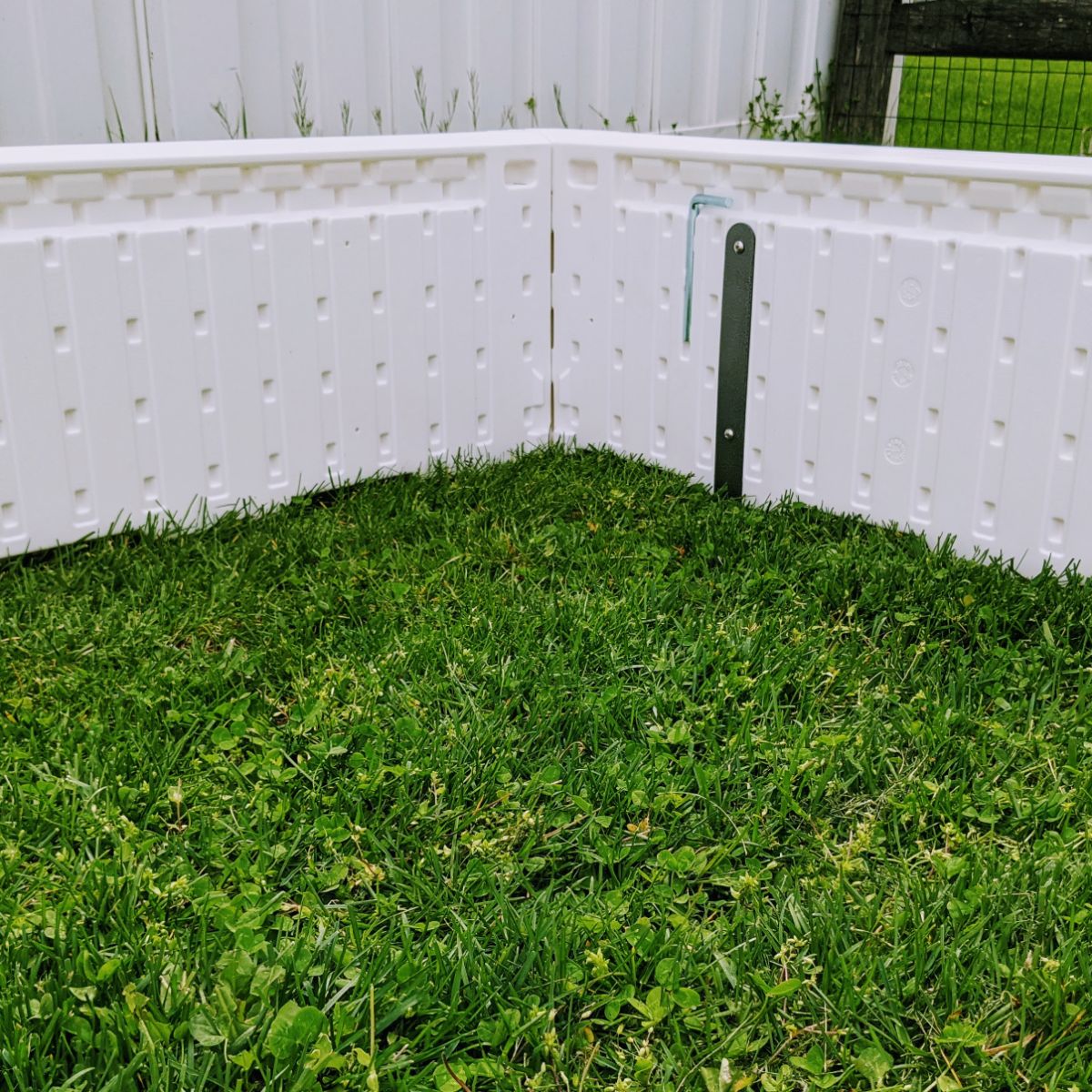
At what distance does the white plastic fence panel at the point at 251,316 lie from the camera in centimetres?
211

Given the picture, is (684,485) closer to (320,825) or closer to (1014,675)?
(1014,675)

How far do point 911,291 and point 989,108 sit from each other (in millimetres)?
3160

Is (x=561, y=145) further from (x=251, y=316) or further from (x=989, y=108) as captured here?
(x=989, y=108)

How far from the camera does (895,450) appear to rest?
2.27 metres

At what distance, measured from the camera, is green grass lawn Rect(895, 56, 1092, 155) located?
169 inches

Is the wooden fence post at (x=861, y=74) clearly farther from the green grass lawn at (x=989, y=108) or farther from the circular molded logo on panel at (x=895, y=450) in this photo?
the circular molded logo on panel at (x=895, y=450)

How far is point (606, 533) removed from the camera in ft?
7.82

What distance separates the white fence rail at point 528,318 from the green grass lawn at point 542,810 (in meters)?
0.16

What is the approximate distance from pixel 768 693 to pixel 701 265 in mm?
988

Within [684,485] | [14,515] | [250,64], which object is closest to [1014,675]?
[684,485]

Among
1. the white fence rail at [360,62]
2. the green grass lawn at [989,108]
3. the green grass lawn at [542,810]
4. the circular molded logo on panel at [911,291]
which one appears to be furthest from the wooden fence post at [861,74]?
the green grass lawn at [542,810]

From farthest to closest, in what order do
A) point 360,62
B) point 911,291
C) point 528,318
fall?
point 360,62 < point 528,318 < point 911,291

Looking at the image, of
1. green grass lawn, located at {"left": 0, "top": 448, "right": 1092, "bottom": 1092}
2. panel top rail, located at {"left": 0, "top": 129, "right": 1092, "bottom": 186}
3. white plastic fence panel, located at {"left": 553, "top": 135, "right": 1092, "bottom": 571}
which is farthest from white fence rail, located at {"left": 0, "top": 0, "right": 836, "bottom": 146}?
green grass lawn, located at {"left": 0, "top": 448, "right": 1092, "bottom": 1092}

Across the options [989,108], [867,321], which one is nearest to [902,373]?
[867,321]
